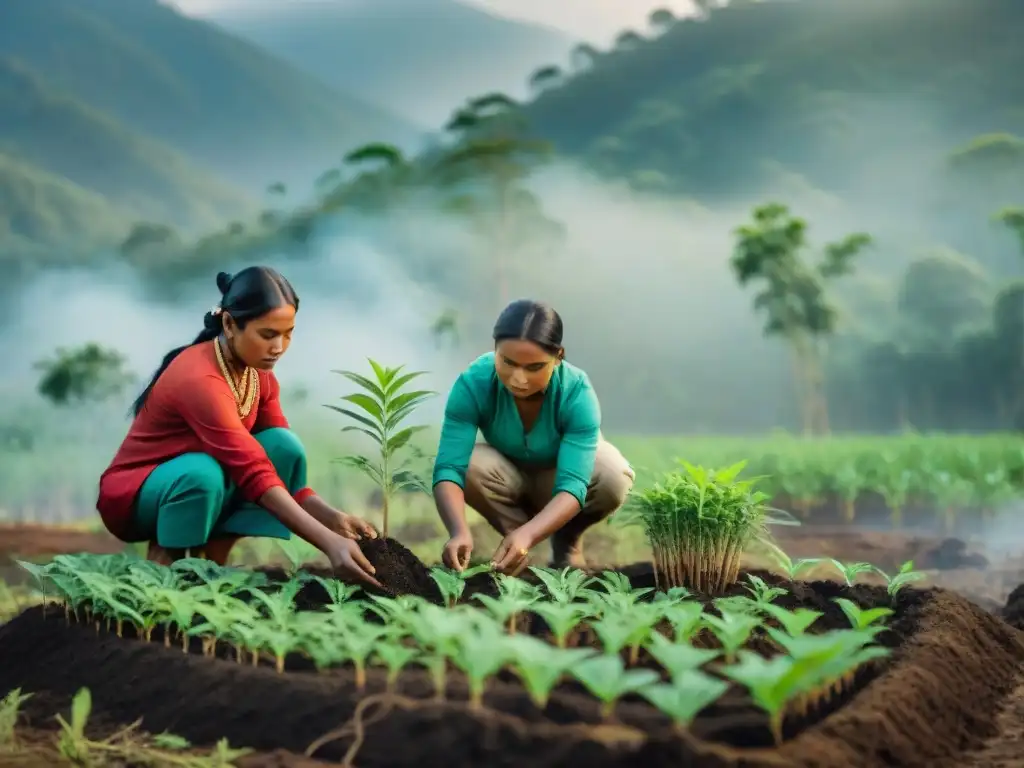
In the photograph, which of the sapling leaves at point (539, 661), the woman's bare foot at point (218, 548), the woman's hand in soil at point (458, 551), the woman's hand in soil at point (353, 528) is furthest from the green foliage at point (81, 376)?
the sapling leaves at point (539, 661)

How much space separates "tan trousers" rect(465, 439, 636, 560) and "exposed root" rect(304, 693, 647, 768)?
1526 mm

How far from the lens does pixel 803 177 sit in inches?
818

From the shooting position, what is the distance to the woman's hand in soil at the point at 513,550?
8.54 ft

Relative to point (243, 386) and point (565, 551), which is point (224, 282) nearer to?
point (243, 386)

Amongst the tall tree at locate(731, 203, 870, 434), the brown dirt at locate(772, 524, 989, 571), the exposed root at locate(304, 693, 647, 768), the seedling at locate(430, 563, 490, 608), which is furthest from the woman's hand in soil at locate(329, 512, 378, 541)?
the tall tree at locate(731, 203, 870, 434)

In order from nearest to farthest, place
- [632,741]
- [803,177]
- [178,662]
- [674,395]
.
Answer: [632,741], [178,662], [674,395], [803,177]

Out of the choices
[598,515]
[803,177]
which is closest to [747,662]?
[598,515]

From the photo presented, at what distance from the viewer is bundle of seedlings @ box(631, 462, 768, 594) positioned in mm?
2916

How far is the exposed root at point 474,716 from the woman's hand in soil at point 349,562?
74 centimetres

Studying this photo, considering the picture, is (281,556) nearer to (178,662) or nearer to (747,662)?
(178,662)

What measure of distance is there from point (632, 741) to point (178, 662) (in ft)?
3.44

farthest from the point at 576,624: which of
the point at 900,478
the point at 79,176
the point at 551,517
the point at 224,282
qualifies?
the point at 79,176

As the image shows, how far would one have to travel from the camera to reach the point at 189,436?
9.29ft

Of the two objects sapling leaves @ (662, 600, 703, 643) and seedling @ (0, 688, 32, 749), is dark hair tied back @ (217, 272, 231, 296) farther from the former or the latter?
sapling leaves @ (662, 600, 703, 643)
